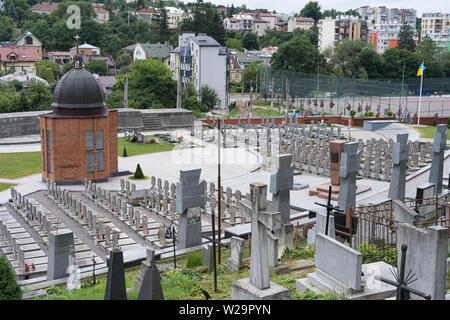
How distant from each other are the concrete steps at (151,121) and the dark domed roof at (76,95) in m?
17.6

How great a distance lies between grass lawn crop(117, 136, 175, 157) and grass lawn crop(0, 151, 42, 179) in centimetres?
530

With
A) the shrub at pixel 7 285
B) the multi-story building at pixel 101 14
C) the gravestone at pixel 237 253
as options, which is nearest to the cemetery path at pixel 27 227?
the gravestone at pixel 237 253

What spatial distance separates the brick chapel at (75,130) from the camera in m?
27.4

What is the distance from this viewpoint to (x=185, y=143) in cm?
3972

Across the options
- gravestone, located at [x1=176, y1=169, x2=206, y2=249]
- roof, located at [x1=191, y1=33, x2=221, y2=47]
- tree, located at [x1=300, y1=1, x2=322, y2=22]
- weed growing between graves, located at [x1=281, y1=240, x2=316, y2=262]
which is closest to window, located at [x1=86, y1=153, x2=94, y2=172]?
gravestone, located at [x1=176, y1=169, x2=206, y2=249]

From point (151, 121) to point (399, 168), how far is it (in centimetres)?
2884

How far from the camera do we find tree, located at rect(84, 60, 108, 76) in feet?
292

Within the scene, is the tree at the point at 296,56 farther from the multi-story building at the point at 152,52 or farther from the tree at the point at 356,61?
the multi-story building at the point at 152,52

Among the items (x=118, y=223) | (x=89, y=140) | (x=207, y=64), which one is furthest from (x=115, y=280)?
(x=207, y=64)

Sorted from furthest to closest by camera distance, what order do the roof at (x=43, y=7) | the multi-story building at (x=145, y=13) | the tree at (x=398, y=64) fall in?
the multi-story building at (x=145, y=13) < the roof at (x=43, y=7) < the tree at (x=398, y=64)

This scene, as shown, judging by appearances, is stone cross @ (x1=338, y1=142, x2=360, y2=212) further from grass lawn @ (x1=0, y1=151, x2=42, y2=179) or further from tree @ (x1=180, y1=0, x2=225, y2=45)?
tree @ (x1=180, y1=0, x2=225, y2=45)

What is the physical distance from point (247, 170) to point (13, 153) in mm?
15424
